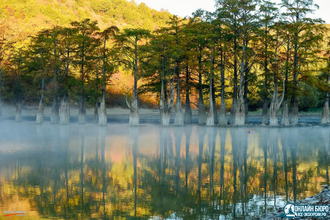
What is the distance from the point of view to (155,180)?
17500 millimetres

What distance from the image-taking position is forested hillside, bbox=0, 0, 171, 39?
10187 cm

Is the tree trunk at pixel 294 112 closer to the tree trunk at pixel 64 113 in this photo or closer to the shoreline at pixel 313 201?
the tree trunk at pixel 64 113

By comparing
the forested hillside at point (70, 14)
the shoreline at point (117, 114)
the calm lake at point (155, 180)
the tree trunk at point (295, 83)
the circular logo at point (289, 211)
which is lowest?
the calm lake at point (155, 180)

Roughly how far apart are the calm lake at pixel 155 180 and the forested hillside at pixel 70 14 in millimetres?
53567

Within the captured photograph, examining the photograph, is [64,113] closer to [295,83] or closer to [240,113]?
[240,113]

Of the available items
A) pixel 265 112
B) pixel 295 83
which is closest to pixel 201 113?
pixel 265 112

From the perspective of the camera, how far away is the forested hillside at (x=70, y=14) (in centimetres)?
10187

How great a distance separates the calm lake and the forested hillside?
53.6 m

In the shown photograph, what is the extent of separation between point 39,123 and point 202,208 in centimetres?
4851

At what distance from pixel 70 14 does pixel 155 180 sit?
387ft

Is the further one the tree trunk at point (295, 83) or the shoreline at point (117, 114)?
the shoreline at point (117, 114)

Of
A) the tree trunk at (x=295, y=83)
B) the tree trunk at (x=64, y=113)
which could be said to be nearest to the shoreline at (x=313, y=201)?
the tree trunk at (x=295, y=83)

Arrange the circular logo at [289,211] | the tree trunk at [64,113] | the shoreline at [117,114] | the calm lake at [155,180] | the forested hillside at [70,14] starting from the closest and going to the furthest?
the circular logo at [289,211], the calm lake at [155,180], the tree trunk at [64,113], the shoreline at [117,114], the forested hillside at [70,14]

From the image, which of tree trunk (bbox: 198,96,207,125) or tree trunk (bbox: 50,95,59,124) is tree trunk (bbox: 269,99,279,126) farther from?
tree trunk (bbox: 50,95,59,124)
